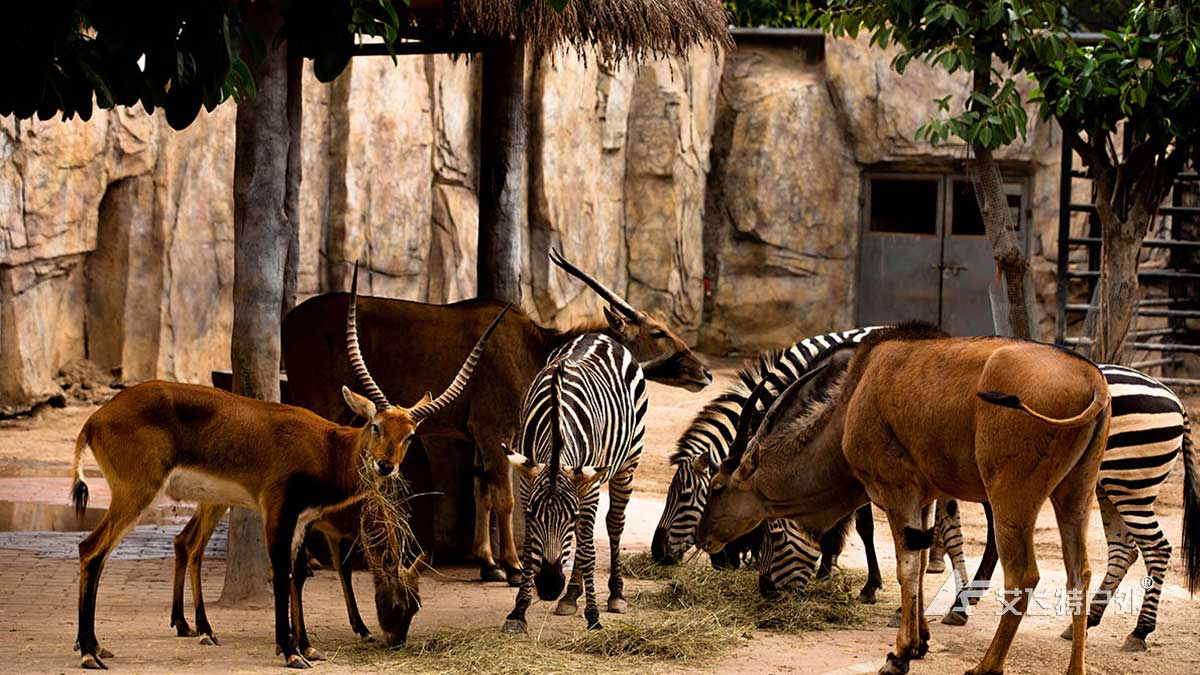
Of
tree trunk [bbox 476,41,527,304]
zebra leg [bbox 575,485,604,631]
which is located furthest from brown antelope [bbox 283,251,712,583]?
zebra leg [bbox 575,485,604,631]

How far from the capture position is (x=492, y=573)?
800cm

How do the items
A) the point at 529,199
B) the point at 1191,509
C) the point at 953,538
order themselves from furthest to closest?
the point at 529,199, the point at 953,538, the point at 1191,509

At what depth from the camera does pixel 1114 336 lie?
10.9m

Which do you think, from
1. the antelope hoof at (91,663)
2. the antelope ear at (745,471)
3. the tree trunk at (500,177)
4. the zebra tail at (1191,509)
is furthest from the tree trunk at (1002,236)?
the antelope hoof at (91,663)

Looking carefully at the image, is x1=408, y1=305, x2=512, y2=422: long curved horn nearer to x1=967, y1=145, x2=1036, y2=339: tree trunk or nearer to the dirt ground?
the dirt ground

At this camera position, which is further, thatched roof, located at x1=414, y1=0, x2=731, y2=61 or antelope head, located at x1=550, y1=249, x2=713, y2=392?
antelope head, located at x1=550, y1=249, x2=713, y2=392

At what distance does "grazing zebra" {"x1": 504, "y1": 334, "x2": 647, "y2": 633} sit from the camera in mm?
6457

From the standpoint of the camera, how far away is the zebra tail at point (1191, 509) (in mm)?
7039

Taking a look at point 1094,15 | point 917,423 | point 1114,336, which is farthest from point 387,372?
Result: point 1094,15

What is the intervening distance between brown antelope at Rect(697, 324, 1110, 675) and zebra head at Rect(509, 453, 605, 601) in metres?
0.80

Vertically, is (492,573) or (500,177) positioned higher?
(500,177)

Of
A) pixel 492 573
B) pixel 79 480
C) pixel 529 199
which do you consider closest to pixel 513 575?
pixel 492 573

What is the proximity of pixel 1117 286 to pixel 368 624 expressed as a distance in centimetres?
664

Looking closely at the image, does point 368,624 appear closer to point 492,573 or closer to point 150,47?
point 492,573
